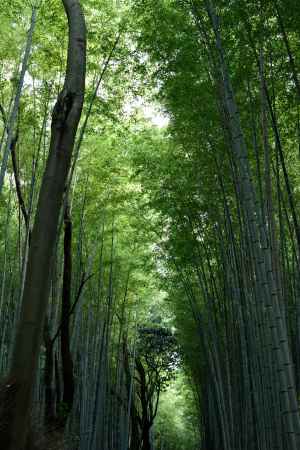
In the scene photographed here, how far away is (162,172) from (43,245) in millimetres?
4434

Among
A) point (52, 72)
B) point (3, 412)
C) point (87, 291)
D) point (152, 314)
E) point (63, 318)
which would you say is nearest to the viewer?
point (3, 412)

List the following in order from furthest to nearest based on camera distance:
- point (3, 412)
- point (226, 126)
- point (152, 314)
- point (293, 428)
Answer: point (152, 314), point (226, 126), point (293, 428), point (3, 412)

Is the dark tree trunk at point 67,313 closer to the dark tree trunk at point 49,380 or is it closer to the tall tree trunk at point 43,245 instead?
the dark tree trunk at point 49,380

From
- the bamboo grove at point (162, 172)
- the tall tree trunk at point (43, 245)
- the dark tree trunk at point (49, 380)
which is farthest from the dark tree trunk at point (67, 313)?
the tall tree trunk at point (43, 245)

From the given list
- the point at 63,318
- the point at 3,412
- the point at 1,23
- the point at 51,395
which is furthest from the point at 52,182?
the point at 1,23

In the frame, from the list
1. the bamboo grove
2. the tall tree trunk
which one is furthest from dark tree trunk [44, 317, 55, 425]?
the tall tree trunk

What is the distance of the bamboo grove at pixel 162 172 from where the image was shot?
2072 millimetres

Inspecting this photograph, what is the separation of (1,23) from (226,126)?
2.90 metres

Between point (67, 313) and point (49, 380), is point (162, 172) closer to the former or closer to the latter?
point (67, 313)

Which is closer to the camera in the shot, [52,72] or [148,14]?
[148,14]

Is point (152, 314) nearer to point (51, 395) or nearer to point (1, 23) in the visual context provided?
point (51, 395)

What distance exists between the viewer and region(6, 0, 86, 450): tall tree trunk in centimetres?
171

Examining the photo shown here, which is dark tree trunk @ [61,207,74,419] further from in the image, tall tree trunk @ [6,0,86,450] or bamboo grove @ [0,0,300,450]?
tall tree trunk @ [6,0,86,450]

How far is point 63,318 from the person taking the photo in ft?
14.5
